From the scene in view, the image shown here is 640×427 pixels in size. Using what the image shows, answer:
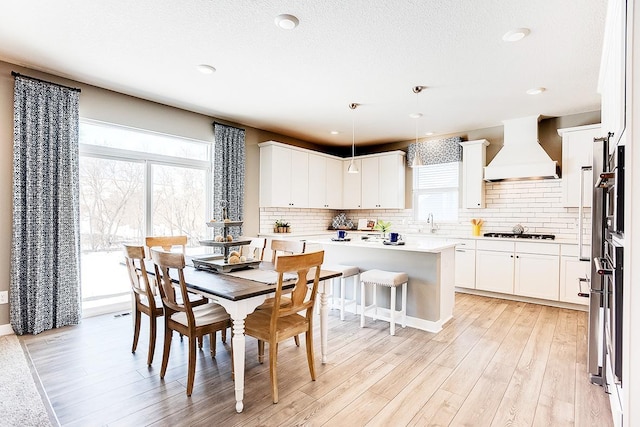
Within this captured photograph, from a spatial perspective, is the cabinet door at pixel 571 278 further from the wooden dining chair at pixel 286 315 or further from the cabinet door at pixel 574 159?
the wooden dining chair at pixel 286 315

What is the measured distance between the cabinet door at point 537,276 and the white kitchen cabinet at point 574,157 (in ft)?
2.89

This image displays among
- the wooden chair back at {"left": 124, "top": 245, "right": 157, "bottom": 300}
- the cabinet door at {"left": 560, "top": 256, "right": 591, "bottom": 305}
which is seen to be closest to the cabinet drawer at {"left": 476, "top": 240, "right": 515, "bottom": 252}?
the cabinet door at {"left": 560, "top": 256, "right": 591, "bottom": 305}

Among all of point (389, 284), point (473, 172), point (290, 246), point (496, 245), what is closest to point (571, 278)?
point (496, 245)

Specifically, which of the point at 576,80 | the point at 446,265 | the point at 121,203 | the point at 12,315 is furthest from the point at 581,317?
the point at 12,315

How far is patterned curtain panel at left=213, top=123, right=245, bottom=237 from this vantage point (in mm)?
4840

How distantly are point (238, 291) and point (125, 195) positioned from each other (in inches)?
116

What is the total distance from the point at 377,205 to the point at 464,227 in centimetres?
162

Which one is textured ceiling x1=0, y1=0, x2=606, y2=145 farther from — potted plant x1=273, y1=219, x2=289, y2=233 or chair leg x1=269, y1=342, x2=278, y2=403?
chair leg x1=269, y1=342, x2=278, y2=403

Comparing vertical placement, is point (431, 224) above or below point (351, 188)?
below

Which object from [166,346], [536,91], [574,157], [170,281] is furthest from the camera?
[574,157]

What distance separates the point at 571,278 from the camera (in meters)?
4.16

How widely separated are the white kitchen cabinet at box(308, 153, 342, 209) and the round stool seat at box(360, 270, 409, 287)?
2.73 meters

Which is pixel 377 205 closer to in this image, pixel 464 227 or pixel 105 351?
pixel 464 227

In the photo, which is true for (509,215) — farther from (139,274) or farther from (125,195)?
(125,195)
